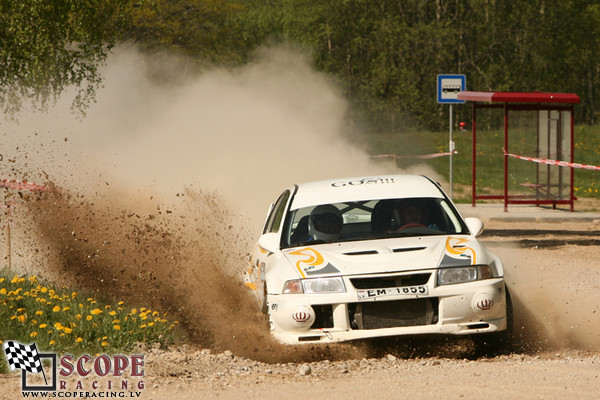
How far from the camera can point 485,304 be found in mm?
7945

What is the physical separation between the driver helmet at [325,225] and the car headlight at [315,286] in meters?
1.03

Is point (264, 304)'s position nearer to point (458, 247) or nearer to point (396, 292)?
point (396, 292)

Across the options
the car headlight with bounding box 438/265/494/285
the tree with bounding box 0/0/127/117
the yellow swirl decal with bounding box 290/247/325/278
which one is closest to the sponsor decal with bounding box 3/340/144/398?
the yellow swirl decal with bounding box 290/247/325/278

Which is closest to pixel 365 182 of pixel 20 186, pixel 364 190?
pixel 364 190

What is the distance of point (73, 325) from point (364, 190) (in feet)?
9.34

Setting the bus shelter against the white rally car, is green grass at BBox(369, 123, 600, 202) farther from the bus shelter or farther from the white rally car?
the white rally car

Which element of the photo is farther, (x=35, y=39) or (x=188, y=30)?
(x=188, y=30)

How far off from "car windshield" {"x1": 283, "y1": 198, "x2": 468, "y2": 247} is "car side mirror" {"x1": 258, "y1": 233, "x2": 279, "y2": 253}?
80mm

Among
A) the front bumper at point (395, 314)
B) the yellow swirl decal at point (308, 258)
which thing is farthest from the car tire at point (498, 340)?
the yellow swirl decal at point (308, 258)

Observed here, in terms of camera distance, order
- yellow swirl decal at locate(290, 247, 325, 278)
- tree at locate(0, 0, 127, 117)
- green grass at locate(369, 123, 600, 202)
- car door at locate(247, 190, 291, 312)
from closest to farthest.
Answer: yellow swirl decal at locate(290, 247, 325, 278) → car door at locate(247, 190, 291, 312) → tree at locate(0, 0, 127, 117) → green grass at locate(369, 123, 600, 202)

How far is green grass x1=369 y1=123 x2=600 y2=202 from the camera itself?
74.9 ft

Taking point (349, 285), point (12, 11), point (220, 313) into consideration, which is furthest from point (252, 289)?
point (12, 11)

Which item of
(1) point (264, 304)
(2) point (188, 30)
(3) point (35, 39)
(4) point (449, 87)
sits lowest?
(1) point (264, 304)

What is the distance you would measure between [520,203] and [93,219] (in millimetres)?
11404
